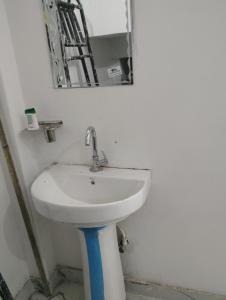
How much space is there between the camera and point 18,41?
1.10m

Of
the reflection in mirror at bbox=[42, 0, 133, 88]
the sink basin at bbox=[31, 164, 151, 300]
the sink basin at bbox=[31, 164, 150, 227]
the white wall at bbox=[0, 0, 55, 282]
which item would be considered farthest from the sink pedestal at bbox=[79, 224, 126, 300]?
the reflection in mirror at bbox=[42, 0, 133, 88]

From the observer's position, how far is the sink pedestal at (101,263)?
1.07 meters

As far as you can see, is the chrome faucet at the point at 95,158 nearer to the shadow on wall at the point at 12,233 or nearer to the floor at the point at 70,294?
the shadow on wall at the point at 12,233

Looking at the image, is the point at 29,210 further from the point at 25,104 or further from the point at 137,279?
the point at 137,279

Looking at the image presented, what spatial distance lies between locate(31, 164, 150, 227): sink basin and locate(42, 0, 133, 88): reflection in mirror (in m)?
0.44

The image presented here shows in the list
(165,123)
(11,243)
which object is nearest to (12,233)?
(11,243)

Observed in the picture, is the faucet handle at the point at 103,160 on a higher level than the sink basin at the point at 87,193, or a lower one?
higher

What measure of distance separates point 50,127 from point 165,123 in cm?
57

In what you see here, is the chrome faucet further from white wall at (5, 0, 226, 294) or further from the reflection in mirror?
the reflection in mirror

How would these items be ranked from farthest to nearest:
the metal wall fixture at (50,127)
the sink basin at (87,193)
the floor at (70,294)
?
the floor at (70,294), the metal wall fixture at (50,127), the sink basin at (87,193)

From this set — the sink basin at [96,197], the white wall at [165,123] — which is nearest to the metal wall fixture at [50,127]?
the white wall at [165,123]

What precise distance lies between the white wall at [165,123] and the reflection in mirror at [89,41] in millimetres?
41

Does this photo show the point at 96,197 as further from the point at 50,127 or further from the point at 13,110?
the point at 13,110

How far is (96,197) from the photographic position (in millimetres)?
1168
